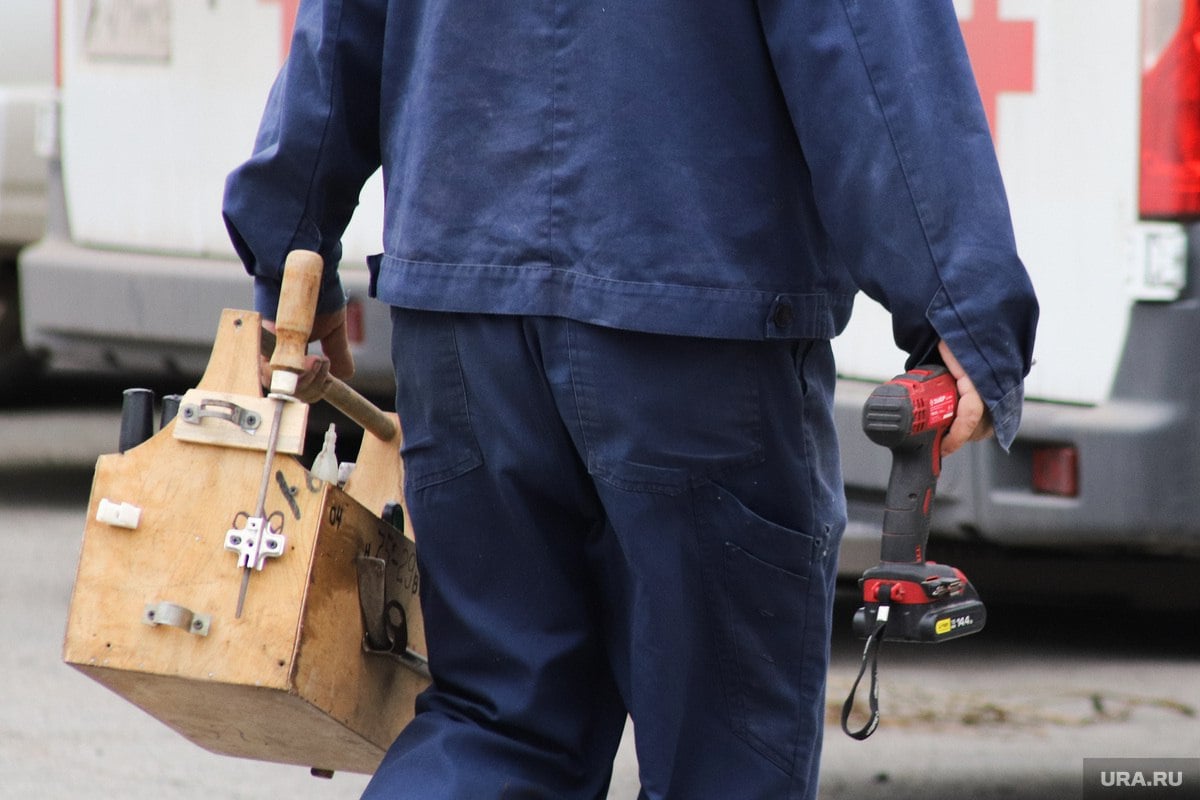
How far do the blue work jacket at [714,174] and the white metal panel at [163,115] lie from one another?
9.21 feet

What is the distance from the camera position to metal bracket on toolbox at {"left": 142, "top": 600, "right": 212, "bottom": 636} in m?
2.10

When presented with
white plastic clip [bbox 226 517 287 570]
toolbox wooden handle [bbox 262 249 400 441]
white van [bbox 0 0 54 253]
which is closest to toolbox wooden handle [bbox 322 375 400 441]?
toolbox wooden handle [bbox 262 249 400 441]

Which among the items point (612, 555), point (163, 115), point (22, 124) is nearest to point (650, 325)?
point (612, 555)

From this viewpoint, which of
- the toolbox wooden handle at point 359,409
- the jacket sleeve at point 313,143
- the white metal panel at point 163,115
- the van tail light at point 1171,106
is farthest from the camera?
the white metal panel at point 163,115

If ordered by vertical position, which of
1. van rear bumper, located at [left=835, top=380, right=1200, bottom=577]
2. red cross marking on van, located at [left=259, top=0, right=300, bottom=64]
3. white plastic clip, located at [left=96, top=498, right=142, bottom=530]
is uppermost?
red cross marking on van, located at [left=259, top=0, right=300, bottom=64]

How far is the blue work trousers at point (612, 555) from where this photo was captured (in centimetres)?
202

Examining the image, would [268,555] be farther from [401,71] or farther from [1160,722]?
[1160,722]

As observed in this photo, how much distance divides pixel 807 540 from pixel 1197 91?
1760 millimetres

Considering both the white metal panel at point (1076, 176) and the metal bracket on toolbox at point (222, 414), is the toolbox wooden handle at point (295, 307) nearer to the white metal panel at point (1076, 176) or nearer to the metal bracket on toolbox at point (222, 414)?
the metal bracket on toolbox at point (222, 414)

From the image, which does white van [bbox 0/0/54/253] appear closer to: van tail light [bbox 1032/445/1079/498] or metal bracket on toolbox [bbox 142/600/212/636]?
van tail light [bbox 1032/445/1079/498]

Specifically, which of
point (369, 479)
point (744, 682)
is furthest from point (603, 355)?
point (369, 479)

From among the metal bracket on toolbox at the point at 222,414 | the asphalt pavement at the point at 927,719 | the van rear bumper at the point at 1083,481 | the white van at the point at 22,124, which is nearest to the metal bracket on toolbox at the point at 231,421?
the metal bracket on toolbox at the point at 222,414

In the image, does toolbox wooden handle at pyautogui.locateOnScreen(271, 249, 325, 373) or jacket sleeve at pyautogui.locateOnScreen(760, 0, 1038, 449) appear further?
toolbox wooden handle at pyautogui.locateOnScreen(271, 249, 325, 373)

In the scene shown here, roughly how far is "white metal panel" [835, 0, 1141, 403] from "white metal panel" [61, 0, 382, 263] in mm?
1869
